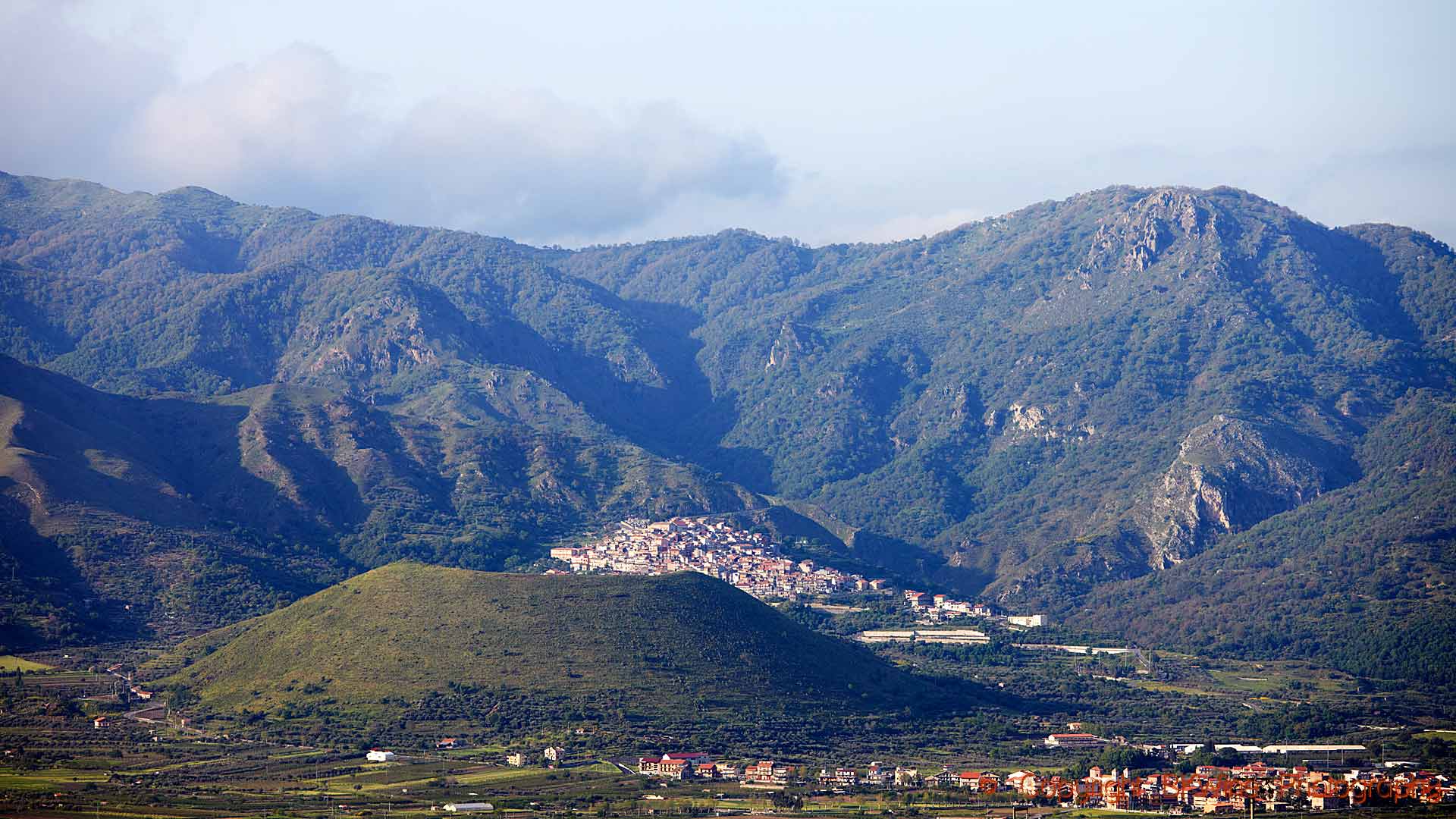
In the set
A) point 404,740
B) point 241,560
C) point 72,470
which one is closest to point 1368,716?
point 404,740

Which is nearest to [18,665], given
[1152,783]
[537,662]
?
[537,662]

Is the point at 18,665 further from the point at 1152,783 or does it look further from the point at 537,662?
the point at 1152,783

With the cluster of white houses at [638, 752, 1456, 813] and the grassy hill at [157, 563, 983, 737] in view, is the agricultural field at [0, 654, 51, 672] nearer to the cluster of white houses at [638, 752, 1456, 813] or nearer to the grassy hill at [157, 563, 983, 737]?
the grassy hill at [157, 563, 983, 737]

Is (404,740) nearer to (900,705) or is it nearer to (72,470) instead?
(900,705)

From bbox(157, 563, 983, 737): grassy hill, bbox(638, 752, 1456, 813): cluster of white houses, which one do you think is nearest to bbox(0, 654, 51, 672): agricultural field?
bbox(157, 563, 983, 737): grassy hill

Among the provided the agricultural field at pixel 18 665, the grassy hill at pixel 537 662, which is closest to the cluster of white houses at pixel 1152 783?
the grassy hill at pixel 537 662

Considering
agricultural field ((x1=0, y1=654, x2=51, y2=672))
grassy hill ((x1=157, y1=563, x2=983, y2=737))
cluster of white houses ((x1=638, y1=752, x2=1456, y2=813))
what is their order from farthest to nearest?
agricultural field ((x1=0, y1=654, x2=51, y2=672))
grassy hill ((x1=157, y1=563, x2=983, y2=737))
cluster of white houses ((x1=638, y1=752, x2=1456, y2=813))

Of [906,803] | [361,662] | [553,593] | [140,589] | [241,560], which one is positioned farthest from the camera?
[241,560]

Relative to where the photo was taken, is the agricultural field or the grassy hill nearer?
the grassy hill
